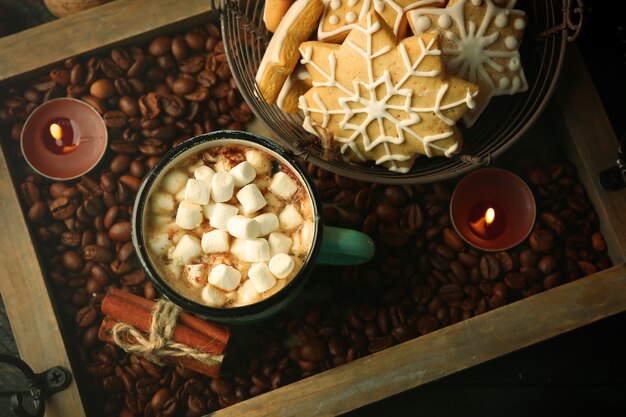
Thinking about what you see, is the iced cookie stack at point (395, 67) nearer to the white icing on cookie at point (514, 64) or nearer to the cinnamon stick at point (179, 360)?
the white icing on cookie at point (514, 64)

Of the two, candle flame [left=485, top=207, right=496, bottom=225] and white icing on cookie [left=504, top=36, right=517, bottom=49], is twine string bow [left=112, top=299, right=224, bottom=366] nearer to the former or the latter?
candle flame [left=485, top=207, right=496, bottom=225]

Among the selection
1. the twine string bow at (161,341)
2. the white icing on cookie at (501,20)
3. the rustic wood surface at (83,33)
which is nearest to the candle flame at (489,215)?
the white icing on cookie at (501,20)

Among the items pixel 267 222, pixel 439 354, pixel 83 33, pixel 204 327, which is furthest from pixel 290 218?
pixel 83 33

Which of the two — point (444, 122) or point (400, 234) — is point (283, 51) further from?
point (400, 234)

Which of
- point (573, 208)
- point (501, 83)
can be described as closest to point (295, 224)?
point (501, 83)

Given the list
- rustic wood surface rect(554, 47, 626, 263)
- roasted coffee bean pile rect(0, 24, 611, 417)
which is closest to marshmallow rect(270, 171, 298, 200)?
roasted coffee bean pile rect(0, 24, 611, 417)

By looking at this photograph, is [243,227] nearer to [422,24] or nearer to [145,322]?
[145,322]
